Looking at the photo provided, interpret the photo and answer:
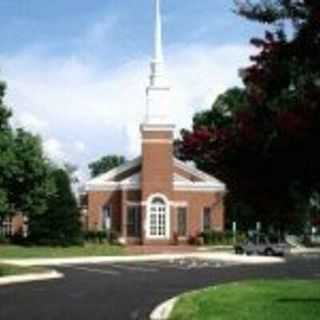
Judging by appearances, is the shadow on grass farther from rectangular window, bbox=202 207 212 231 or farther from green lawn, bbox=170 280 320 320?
rectangular window, bbox=202 207 212 231

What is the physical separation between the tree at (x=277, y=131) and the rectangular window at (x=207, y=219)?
70500 mm

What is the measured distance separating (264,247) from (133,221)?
50.7ft

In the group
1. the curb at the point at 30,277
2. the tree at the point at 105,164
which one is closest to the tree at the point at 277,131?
the curb at the point at 30,277

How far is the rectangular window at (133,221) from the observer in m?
81.4

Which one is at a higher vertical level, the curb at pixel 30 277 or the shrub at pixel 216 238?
the shrub at pixel 216 238

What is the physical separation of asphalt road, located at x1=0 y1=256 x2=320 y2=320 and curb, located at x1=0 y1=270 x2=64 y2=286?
55 centimetres

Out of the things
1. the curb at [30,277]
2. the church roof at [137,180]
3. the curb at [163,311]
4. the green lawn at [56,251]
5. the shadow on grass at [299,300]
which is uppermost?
the church roof at [137,180]

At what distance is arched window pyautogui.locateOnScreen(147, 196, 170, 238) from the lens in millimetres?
80688

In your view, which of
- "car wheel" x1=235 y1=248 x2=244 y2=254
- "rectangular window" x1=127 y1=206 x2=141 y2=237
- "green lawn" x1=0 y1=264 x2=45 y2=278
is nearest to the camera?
"green lawn" x1=0 y1=264 x2=45 y2=278

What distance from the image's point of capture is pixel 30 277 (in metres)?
37.4

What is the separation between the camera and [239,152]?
12320 millimetres

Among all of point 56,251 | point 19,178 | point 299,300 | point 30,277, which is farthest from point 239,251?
point 299,300

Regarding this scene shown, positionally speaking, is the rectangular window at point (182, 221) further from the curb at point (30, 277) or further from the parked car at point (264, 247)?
the curb at point (30, 277)

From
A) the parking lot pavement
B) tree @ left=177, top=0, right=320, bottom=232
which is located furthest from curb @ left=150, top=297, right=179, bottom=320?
the parking lot pavement
